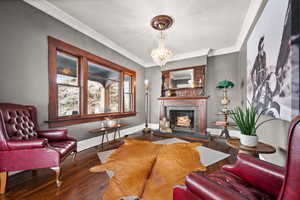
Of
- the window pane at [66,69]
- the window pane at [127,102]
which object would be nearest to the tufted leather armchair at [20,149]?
the window pane at [66,69]

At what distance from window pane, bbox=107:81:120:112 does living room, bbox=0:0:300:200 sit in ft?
0.11

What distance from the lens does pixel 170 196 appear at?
130 cm

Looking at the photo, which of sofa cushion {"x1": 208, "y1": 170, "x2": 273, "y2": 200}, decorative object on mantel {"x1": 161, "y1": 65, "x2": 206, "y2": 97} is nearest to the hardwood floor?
sofa cushion {"x1": 208, "y1": 170, "x2": 273, "y2": 200}

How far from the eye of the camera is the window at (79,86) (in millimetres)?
2322

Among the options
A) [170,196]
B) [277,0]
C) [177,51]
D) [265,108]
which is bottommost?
[170,196]

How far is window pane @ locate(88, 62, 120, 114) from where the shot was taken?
3172 millimetres

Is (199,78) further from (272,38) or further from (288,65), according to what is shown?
(288,65)

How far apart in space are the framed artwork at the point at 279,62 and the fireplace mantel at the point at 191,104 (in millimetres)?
2049

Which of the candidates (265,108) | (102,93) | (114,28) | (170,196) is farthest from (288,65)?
(102,93)

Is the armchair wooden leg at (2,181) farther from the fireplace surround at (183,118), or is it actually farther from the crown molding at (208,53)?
the crown molding at (208,53)

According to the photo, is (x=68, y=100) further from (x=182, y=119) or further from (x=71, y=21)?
(x=182, y=119)

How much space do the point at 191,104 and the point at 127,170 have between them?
3.01 metres

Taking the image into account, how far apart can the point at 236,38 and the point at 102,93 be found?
4120 mm

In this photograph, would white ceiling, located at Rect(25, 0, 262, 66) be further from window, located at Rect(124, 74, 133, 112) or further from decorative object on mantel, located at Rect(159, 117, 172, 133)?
decorative object on mantel, located at Rect(159, 117, 172, 133)
